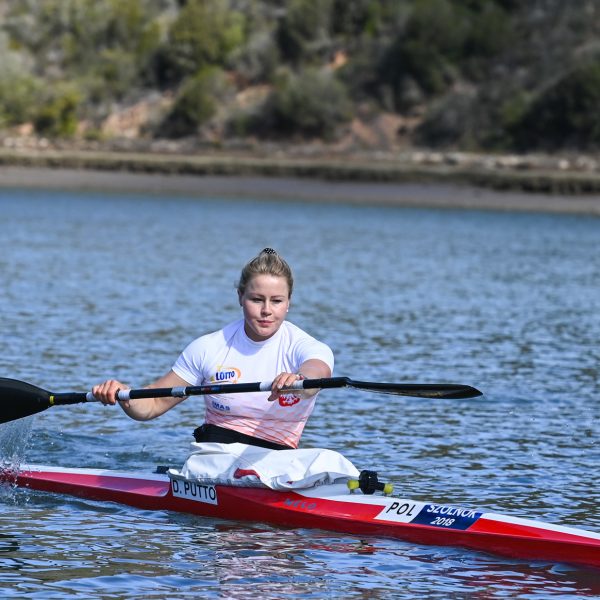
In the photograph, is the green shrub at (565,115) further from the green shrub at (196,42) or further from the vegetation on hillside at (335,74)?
the green shrub at (196,42)

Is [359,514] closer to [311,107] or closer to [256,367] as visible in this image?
[256,367]

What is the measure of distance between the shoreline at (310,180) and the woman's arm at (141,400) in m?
43.0

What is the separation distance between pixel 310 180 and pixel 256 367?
48692 millimetres

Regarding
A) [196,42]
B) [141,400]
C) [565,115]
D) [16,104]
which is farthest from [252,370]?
[196,42]

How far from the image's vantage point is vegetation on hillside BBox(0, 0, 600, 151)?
63469 mm

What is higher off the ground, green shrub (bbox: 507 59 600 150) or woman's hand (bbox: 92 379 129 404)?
green shrub (bbox: 507 59 600 150)

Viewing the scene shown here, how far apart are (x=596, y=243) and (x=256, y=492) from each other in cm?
3086

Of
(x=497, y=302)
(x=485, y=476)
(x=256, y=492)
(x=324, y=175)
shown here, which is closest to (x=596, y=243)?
(x=497, y=302)

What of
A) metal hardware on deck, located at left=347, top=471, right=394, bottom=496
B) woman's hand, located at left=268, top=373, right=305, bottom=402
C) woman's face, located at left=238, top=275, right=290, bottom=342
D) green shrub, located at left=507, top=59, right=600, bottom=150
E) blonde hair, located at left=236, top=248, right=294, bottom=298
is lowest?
metal hardware on deck, located at left=347, top=471, right=394, bottom=496

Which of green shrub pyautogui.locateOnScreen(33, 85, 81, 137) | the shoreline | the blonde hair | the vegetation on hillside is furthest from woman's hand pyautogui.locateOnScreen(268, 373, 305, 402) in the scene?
green shrub pyautogui.locateOnScreen(33, 85, 81, 137)

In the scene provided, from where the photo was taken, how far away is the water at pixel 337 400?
8.27 m

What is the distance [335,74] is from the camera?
71.1m

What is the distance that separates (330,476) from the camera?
28.9ft

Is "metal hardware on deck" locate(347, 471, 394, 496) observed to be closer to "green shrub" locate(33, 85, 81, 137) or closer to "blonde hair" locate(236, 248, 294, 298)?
"blonde hair" locate(236, 248, 294, 298)
